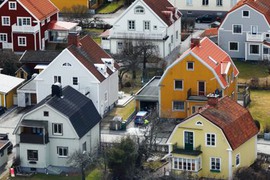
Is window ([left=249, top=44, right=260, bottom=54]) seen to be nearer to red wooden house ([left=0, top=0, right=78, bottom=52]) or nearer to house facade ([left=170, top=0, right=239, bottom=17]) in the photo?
house facade ([left=170, top=0, right=239, bottom=17])

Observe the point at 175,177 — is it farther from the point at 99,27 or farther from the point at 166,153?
the point at 99,27

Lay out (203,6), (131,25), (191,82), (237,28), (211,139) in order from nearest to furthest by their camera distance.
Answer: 1. (211,139)
2. (191,82)
3. (131,25)
4. (237,28)
5. (203,6)

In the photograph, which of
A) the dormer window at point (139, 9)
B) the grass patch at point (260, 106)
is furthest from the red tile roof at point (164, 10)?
the grass patch at point (260, 106)

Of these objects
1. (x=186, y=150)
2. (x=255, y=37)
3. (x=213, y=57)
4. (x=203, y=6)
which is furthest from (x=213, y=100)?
(x=203, y=6)

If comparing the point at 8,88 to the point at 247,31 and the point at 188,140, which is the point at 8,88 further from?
the point at 247,31

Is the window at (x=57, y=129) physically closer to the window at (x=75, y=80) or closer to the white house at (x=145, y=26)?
the window at (x=75, y=80)
